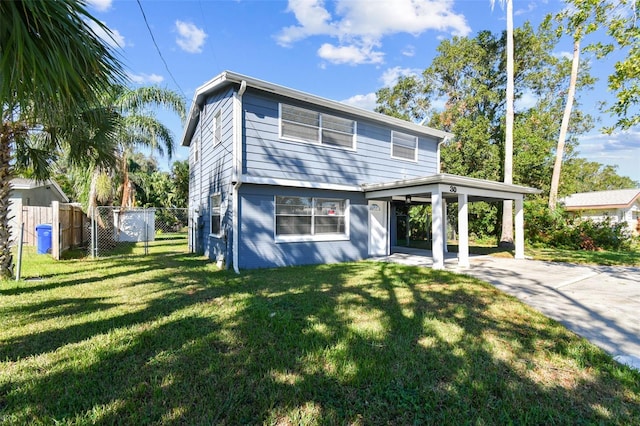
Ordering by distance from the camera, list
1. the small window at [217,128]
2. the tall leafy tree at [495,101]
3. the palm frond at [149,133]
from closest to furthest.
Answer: the small window at [217,128], the palm frond at [149,133], the tall leafy tree at [495,101]

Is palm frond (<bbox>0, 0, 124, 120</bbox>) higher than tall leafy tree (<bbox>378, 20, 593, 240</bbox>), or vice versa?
tall leafy tree (<bbox>378, 20, 593, 240</bbox>)

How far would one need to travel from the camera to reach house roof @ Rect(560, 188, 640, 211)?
23584 millimetres

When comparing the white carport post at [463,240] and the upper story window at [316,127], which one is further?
the upper story window at [316,127]

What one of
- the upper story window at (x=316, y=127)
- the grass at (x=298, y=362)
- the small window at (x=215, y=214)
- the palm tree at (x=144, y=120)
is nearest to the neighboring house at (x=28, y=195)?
the palm tree at (x=144, y=120)

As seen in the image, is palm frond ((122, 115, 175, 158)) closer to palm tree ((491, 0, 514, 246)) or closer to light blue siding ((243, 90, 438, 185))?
light blue siding ((243, 90, 438, 185))

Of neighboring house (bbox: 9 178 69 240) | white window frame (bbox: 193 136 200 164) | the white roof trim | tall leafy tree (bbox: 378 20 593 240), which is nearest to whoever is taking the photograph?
the white roof trim

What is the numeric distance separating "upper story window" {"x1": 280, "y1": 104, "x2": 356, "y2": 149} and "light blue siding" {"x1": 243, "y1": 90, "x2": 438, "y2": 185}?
7.7 inches

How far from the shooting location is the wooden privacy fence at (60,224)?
380 inches

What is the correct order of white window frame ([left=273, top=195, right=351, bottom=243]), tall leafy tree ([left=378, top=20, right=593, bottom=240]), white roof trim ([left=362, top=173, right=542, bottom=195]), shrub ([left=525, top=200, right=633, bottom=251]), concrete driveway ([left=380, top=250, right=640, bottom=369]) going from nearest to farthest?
1. concrete driveway ([left=380, top=250, right=640, bottom=369])
2. white roof trim ([left=362, top=173, right=542, bottom=195])
3. white window frame ([left=273, top=195, right=351, bottom=243])
4. shrub ([left=525, top=200, right=633, bottom=251])
5. tall leafy tree ([left=378, top=20, right=593, bottom=240])

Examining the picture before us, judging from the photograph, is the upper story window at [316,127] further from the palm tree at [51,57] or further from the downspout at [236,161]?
the palm tree at [51,57]

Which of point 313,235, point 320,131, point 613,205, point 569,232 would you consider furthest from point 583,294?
point 613,205

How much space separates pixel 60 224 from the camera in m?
10.1

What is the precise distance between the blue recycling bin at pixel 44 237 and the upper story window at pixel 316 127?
9172 mm

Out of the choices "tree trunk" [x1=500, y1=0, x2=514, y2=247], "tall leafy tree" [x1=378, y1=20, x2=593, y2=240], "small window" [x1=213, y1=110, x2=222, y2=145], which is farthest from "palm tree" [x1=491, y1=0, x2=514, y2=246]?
"small window" [x1=213, y1=110, x2=222, y2=145]
